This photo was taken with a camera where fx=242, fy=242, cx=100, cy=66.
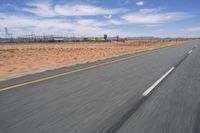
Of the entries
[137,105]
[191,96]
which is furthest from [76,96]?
[191,96]

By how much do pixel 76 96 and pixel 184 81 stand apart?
4.54 metres

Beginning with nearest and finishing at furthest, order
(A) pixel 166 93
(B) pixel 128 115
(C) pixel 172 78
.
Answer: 1. (B) pixel 128 115
2. (A) pixel 166 93
3. (C) pixel 172 78

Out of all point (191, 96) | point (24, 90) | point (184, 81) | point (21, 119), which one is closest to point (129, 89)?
point (191, 96)

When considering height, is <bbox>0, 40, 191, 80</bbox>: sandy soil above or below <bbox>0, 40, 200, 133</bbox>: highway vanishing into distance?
below

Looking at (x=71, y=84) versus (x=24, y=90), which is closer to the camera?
(x=24, y=90)

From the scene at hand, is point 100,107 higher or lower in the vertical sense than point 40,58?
higher

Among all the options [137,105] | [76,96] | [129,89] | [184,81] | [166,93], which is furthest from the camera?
[184,81]

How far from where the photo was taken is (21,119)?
4684 millimetres

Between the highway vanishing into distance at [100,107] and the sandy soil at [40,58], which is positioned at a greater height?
the highway vanishing into distance at [100,107]

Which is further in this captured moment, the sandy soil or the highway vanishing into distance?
the sandy soil

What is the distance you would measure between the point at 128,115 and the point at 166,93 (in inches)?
100

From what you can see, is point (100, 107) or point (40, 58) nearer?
point (100, 107)

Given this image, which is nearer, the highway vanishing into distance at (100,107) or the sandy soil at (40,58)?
the highway vanishing into distance at (100,107)

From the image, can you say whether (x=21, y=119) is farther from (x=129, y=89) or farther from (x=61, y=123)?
(x=129, y=89)
